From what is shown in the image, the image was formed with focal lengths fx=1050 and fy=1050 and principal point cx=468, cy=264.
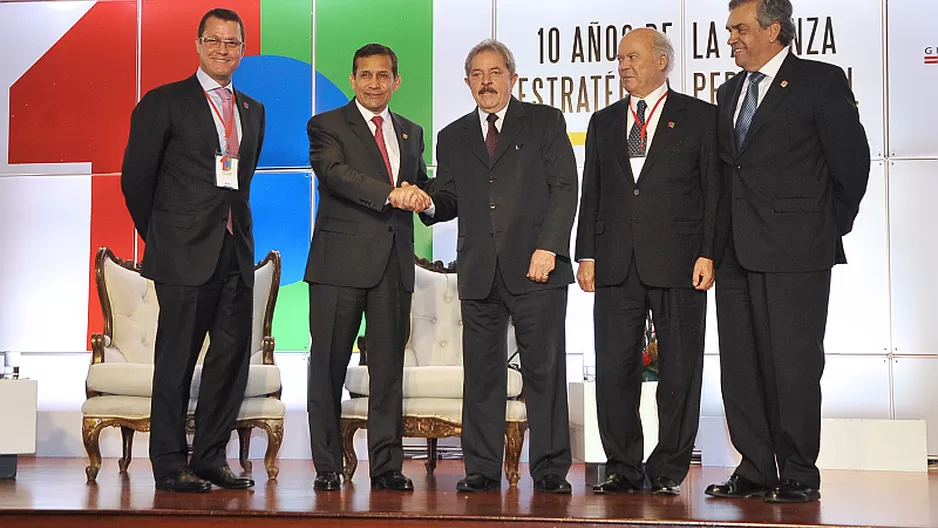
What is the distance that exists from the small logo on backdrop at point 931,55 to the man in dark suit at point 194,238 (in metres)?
4.04

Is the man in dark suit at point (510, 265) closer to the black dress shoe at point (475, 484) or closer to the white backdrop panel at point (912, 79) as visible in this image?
the black dress shoe at point (475, 484)

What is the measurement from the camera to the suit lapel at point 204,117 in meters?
4.32

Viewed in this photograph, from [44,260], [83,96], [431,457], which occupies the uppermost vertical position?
[83,96]

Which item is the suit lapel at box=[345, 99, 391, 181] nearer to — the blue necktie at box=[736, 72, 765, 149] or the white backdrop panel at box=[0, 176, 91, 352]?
the blue necktie at box=[736, 72, 765, 149]

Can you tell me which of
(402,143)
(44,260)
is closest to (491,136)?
(402,143)

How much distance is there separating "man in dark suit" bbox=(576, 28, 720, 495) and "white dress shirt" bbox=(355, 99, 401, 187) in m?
0.90

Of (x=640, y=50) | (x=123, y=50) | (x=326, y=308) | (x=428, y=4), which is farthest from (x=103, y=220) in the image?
(x=640, y=50)

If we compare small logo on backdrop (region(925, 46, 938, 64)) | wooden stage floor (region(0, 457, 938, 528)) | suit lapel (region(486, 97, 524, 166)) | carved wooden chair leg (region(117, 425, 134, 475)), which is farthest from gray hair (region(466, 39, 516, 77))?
small logo on backdrop (region(925, 46, 938, 64))

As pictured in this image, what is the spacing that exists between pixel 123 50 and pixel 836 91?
4.59 meters

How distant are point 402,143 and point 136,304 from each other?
2.15 m

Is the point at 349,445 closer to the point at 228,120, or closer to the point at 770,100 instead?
the point at 228,120

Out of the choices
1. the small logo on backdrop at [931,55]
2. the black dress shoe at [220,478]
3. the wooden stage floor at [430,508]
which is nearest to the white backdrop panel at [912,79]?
the small logo on backdrop at [931,55]

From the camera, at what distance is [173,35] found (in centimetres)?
666

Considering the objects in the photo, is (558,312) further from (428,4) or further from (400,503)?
(428,4)
